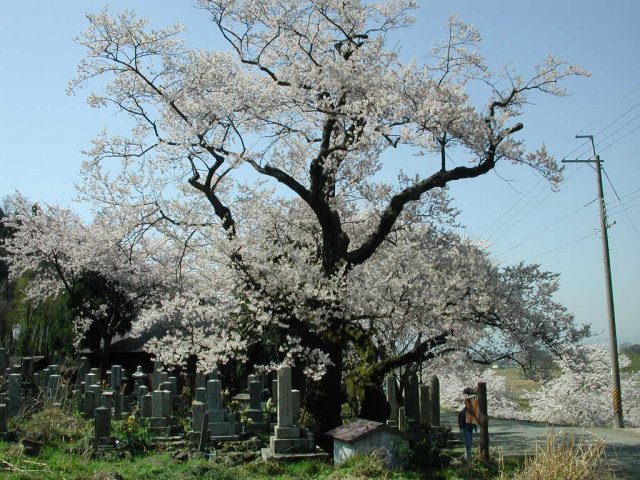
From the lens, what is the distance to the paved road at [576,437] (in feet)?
39.8

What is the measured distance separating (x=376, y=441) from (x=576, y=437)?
7.63 m

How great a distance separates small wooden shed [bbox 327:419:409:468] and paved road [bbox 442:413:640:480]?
232 centimetres

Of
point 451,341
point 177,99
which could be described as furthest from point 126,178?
point 451,341

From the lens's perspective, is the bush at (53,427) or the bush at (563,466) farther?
the bush at (53,427)

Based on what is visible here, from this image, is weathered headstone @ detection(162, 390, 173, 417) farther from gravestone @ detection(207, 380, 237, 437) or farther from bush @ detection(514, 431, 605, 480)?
bush @ detection(514, 431, 605, 480)

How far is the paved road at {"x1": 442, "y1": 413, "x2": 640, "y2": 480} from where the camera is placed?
12.1 m

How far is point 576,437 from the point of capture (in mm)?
15906

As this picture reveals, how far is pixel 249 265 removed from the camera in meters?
13.5

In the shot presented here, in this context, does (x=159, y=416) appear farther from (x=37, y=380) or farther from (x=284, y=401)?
(x=37, y=380)

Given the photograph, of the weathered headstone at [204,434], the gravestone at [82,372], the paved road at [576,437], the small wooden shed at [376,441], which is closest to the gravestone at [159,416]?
the weathered headstone at [204,434]

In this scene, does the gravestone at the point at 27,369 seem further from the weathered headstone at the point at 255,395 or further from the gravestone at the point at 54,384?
the weathered headstone at the point at 255,395

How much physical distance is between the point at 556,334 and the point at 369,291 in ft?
12.9

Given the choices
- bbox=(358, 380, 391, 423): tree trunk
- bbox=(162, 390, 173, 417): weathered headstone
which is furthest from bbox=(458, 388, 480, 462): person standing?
→ bbox=(162, 390, 173, 417): weathered headstone

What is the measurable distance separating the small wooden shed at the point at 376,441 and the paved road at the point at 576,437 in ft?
7.60
